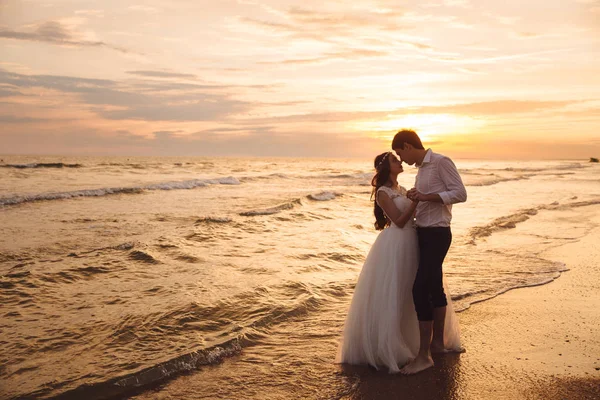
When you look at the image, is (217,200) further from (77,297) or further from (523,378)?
(523,378)

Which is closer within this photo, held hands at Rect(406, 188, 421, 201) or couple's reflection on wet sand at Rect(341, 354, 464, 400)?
couple's reflection on wet sand at Rect(341, 354, 464, 400)

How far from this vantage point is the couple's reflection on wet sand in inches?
176

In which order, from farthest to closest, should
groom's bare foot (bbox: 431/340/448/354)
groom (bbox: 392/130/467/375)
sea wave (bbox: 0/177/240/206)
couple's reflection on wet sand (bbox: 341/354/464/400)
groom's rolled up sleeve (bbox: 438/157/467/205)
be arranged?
sea wave (bbox: 0/177/240/206)
groom's bare foot (bbox: 431/340/448/354)
groom (bbox: 392/130/467/375)
groom's rolled up sleeve (bbox: 438/157/467/205)
couple's reflection on wet sand (bbox: 341/354/464/400)

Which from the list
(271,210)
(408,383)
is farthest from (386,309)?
(271,210)

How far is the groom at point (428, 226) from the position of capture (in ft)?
16.3

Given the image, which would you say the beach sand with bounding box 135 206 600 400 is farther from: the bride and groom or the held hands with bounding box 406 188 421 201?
the held hands with bounding box 406 188 421 201

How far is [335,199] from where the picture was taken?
25.8 m

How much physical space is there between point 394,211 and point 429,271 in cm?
68

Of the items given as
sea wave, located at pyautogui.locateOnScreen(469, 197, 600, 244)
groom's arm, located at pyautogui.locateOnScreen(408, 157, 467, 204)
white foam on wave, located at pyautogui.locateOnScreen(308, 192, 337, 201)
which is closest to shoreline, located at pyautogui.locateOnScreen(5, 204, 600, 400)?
groom's arm, located at pyautogui.locateOnScreen(408, 157, 467, 204)

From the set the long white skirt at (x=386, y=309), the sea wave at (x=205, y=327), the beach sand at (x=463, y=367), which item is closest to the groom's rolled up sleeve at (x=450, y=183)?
the long white skirt at (x=386, y=309)

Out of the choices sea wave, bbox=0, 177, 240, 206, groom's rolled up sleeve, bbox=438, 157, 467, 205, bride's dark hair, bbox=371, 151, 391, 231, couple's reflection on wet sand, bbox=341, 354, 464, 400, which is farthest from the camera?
sea wave, bbox=0, 177, 240, 206

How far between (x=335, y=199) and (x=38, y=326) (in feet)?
65.2

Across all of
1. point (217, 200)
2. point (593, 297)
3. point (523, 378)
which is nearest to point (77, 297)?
point (523, 378)

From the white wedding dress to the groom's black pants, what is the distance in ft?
0.49
